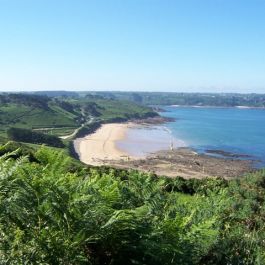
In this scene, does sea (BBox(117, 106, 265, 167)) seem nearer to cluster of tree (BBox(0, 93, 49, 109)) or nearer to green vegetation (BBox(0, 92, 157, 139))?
green vegetation (BBox(0, 92, 157, 139))

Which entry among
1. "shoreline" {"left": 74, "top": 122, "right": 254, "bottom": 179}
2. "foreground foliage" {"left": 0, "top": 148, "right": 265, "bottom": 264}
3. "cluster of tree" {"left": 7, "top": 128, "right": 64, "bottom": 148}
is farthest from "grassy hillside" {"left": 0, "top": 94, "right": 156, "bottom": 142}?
"foreground foliage" {"left": 0, "top": 148, "right": 265, "bottom": 264}

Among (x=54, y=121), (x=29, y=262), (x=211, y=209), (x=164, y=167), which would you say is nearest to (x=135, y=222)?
(x=29, y=262)

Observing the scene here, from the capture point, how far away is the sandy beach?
88.2m

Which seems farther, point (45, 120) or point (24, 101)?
point (24, 101)

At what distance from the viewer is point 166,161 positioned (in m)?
82.9

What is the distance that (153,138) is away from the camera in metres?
123

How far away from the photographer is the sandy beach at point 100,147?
3474 inches

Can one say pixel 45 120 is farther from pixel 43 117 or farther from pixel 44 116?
pixel 44 116

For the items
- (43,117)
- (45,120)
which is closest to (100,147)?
(45,120)

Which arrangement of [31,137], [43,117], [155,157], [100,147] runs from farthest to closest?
[43,117], [100,147], [31,137], [155,157]

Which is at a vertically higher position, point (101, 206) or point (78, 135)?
point (101, 206)

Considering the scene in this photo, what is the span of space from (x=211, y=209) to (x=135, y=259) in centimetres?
258

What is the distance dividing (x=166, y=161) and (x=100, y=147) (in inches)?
1028

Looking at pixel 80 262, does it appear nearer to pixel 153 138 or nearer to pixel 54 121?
pixel 153 138
